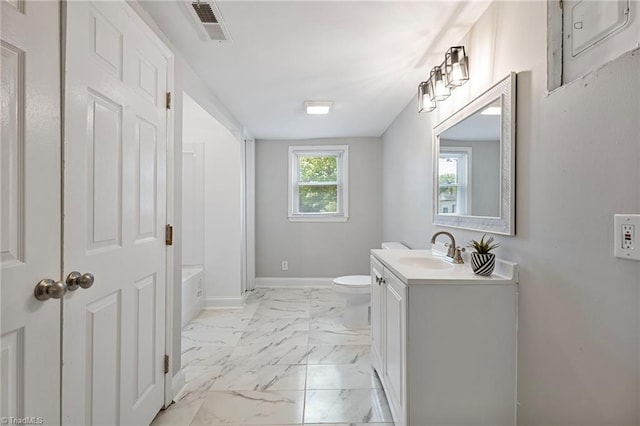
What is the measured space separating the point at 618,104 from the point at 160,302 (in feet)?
6.87

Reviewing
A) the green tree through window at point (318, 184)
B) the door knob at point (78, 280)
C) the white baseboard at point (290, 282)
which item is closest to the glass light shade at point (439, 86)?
the door knob at point (78, 280)

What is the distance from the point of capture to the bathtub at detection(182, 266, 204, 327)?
3160mm

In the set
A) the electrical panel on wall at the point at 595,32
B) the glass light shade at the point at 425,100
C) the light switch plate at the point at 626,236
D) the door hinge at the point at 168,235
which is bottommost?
the door hinge at the point at 168,235

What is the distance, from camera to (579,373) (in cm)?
106

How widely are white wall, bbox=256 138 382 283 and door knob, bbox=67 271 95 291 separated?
11.6 feet

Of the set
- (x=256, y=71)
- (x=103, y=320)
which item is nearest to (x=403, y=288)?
(x=103, y=320)

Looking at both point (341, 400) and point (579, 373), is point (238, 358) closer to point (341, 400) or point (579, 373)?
point (341, 400)

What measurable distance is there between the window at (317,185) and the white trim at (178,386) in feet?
9.33

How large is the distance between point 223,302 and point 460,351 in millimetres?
2966

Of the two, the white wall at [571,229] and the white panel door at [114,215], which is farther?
the white panel door at [114,215]

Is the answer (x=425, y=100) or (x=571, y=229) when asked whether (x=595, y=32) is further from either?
(x=425, y=100)

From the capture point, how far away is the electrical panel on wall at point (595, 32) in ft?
2.97

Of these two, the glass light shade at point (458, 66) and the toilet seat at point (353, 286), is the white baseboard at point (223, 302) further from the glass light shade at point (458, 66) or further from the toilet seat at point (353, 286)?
the glass light shade at point (458, 66)

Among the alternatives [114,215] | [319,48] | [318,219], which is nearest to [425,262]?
[319,48]
